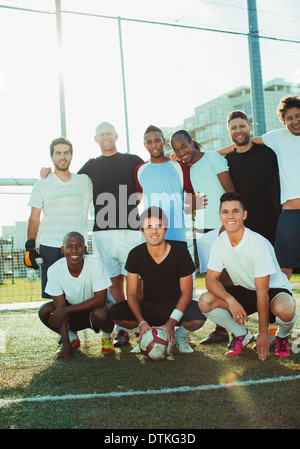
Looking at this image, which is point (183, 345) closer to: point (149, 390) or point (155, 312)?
point (155, 312)

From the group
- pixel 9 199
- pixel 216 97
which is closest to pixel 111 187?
pixel 216 97

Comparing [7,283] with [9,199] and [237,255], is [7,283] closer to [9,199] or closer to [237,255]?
[9,199]

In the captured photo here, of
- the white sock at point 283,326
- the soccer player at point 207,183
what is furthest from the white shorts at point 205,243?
the white sock at point 283,326

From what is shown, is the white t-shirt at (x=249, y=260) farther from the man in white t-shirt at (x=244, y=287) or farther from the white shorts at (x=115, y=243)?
the white shorts at (x=115, y=243)

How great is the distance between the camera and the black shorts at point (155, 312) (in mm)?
3820

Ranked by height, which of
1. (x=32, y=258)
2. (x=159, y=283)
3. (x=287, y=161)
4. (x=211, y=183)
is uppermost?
(x=287, y=161)

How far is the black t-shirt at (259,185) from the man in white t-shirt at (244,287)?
26.7 inches

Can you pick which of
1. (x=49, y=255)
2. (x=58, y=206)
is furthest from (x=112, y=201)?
(x=49, y=255)

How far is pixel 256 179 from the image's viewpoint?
13.9 feet

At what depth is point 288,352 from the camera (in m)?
3.54

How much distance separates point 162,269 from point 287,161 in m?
1.55

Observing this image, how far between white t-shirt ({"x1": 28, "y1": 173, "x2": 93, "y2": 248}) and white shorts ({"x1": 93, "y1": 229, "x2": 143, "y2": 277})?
25 centimetres
